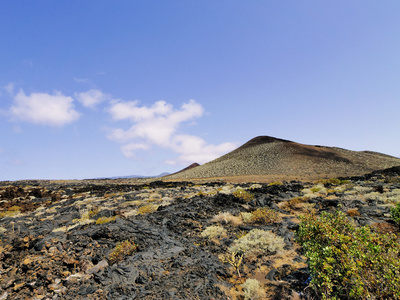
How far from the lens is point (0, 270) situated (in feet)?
22.1

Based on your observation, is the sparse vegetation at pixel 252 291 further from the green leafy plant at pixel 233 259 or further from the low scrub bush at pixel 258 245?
the low scrub bush at pixel 258 245

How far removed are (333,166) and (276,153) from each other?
70.5 feet

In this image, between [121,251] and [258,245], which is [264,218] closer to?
[258,245]

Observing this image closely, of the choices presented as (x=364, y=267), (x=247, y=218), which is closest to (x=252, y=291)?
(x=364, y=267)

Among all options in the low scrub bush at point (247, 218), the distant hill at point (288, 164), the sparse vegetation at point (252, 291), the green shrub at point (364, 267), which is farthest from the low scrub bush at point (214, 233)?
the distant hill at point (288, 164)

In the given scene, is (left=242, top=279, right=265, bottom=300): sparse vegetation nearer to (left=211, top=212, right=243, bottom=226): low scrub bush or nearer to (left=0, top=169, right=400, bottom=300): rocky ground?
(left=0, top=169, right=400, bottom=300): rocky ground

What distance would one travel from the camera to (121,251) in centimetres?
760

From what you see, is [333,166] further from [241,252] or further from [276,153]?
[241,252]

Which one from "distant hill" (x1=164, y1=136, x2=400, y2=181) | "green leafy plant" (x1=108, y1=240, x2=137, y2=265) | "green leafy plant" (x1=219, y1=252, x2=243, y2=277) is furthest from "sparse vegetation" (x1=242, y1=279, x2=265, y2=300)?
"distant hill" (x1=164, y1=136, x2=400, y2=181)

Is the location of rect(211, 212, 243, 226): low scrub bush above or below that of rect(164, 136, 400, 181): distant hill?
below

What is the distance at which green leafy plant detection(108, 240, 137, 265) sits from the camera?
726cm

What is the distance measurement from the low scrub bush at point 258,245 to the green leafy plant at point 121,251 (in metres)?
3.92

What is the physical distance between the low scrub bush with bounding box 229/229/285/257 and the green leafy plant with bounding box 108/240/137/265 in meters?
3.92

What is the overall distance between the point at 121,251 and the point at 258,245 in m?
5.36
